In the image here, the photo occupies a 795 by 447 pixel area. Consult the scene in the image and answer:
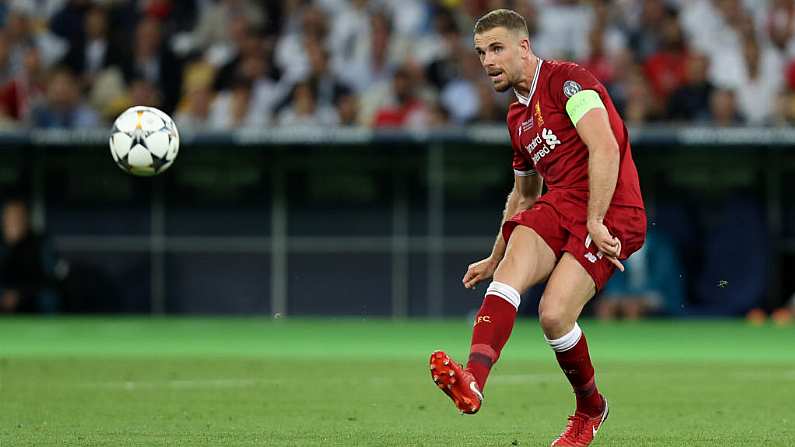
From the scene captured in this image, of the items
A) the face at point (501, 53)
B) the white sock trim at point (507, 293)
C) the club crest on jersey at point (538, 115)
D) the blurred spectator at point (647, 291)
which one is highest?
the face at point (501, 53)

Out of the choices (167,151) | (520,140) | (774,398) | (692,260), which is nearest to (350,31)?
(692,260)

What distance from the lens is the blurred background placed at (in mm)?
19484

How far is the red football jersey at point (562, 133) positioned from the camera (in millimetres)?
7094

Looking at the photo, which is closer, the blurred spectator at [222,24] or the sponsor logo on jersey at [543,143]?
the sponsor logo on jersey at [543,143]

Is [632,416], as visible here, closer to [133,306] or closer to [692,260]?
[692,260]

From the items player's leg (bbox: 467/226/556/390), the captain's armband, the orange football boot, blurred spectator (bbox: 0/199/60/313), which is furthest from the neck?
blurred spectator (bbox: 0/199/60/313)

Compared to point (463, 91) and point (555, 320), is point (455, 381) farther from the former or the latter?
point (463, 91)

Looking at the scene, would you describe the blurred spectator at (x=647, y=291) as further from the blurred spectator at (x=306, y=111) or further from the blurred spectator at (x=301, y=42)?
the blurred spectator at (x=301, y=42)

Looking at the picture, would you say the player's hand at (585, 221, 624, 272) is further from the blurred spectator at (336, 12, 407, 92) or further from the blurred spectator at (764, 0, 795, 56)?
the blurred spectator at (764, 0, 795, 56)

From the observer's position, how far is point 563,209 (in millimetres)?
7113

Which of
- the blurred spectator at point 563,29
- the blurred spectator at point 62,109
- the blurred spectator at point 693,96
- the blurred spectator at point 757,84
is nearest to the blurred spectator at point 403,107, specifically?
the blurred spectator at point 563,29

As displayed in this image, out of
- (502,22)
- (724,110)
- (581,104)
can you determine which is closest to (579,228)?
(581,104)

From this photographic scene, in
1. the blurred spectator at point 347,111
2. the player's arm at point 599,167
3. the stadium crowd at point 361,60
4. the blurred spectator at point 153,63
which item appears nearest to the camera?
the player's arm at point 599,167

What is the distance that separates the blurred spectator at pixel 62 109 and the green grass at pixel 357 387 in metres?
2.87
